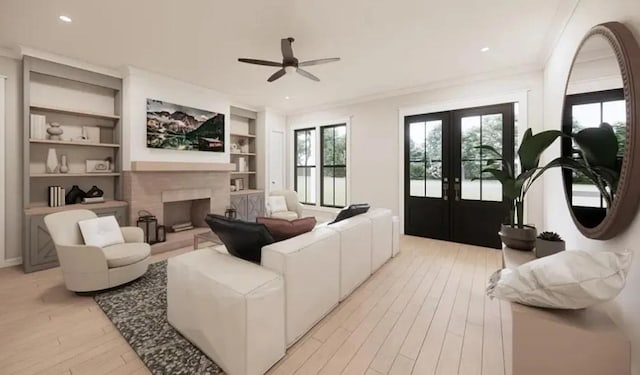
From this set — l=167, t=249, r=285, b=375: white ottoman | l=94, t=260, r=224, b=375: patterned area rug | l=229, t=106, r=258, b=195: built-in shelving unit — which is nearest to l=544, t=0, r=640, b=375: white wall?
l=167, t=249, r=285, b=375: white ottoman

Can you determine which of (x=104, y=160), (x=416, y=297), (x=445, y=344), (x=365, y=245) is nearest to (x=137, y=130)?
(x=104, y=160)

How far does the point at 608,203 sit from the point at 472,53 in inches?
115

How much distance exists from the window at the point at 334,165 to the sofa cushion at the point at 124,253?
413 cm

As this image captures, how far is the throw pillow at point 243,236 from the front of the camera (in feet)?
6.51

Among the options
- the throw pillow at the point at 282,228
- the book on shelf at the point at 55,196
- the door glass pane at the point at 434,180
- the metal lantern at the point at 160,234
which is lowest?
the metal lantern at the point at 160,234

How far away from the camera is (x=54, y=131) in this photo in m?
3.72

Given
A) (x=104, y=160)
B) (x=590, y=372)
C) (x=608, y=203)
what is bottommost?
(x=590, y=372)

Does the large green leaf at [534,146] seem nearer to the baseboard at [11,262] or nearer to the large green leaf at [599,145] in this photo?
the large green leaf at [599,145]

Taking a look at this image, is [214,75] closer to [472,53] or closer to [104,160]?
[104,160]

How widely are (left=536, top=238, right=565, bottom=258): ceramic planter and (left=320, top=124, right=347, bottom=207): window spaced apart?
4.33 meters

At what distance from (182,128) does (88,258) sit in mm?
2803

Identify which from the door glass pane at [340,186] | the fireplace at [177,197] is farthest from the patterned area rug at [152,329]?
the door glass pane at [340,186]

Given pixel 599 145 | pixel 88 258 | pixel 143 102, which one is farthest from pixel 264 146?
pixel 599 145

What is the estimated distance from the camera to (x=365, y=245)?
9.81 feet
